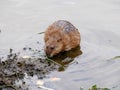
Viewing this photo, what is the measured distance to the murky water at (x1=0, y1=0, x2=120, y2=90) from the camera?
625cm

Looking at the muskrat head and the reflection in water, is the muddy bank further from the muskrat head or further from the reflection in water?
the muskrat head

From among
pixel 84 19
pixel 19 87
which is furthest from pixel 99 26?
pixel 19 87

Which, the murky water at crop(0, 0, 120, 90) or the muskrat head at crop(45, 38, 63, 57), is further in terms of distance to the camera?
the muskrat head at crop(45, 38, 63, 57)

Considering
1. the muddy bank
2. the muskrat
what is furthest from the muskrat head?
the muddy bank

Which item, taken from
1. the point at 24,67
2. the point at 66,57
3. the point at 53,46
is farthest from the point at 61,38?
the point at 24,67

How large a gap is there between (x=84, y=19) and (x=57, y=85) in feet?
10.2

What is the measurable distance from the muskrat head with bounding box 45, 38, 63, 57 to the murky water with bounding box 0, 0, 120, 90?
31 centimetres

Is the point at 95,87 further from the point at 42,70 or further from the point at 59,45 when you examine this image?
the point at 59,45

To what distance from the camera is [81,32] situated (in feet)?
26.3

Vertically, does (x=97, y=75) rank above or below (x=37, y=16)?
below

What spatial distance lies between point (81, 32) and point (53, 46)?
4.20 feet

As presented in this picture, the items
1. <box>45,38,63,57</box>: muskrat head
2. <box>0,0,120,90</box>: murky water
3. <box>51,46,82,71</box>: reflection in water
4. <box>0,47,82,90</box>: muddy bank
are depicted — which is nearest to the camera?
<box>0,47,82,90</box>: muddy bank

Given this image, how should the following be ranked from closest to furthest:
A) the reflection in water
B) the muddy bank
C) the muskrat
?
the muddy bank → the reflection in water → the muskrat

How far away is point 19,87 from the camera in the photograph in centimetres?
571
